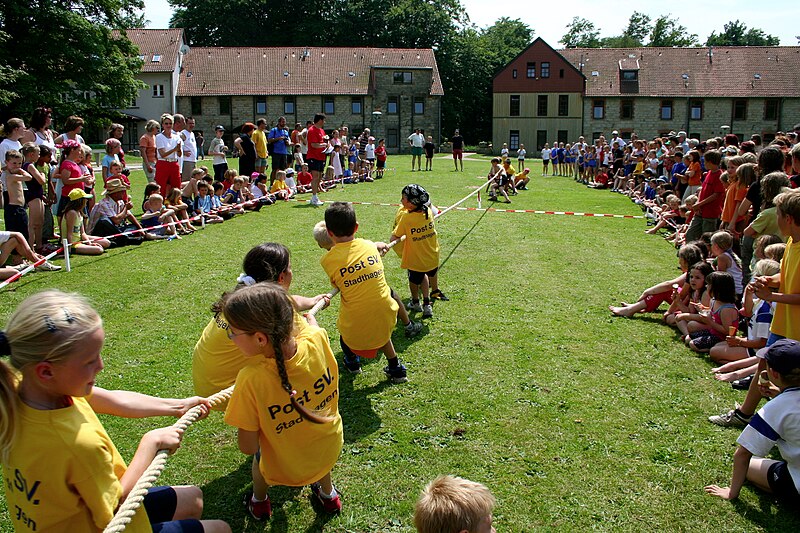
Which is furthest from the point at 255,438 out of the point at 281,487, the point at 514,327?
the point at 514,327

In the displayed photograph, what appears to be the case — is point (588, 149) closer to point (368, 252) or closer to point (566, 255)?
point (566, 255)

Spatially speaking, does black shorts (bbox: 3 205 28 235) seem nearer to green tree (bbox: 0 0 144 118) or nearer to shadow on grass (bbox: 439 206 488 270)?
shadow on grass (bbox: 439 206 488 270)

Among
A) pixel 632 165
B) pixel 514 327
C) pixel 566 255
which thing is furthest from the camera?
pixel 632 165

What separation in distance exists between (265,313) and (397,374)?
3120 mm

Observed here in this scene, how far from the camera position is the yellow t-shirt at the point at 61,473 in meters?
2.56

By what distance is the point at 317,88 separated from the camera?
6381 cm

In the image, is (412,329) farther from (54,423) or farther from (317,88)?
(317,88)

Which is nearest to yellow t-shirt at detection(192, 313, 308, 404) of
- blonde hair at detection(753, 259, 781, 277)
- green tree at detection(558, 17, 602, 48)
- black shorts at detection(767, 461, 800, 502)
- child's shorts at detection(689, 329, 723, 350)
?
black shorts at detection(767, 461, 800, 502)

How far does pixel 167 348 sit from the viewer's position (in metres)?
7.21

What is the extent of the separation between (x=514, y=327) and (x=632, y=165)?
19797 mm

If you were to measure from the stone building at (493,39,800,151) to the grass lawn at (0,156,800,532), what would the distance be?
185 ft

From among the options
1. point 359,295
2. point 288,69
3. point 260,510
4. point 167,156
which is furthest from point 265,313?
point 288,69

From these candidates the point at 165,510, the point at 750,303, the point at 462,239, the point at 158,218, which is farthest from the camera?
the point at 462,239

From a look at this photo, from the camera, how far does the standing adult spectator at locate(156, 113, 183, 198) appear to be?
1451 cm
